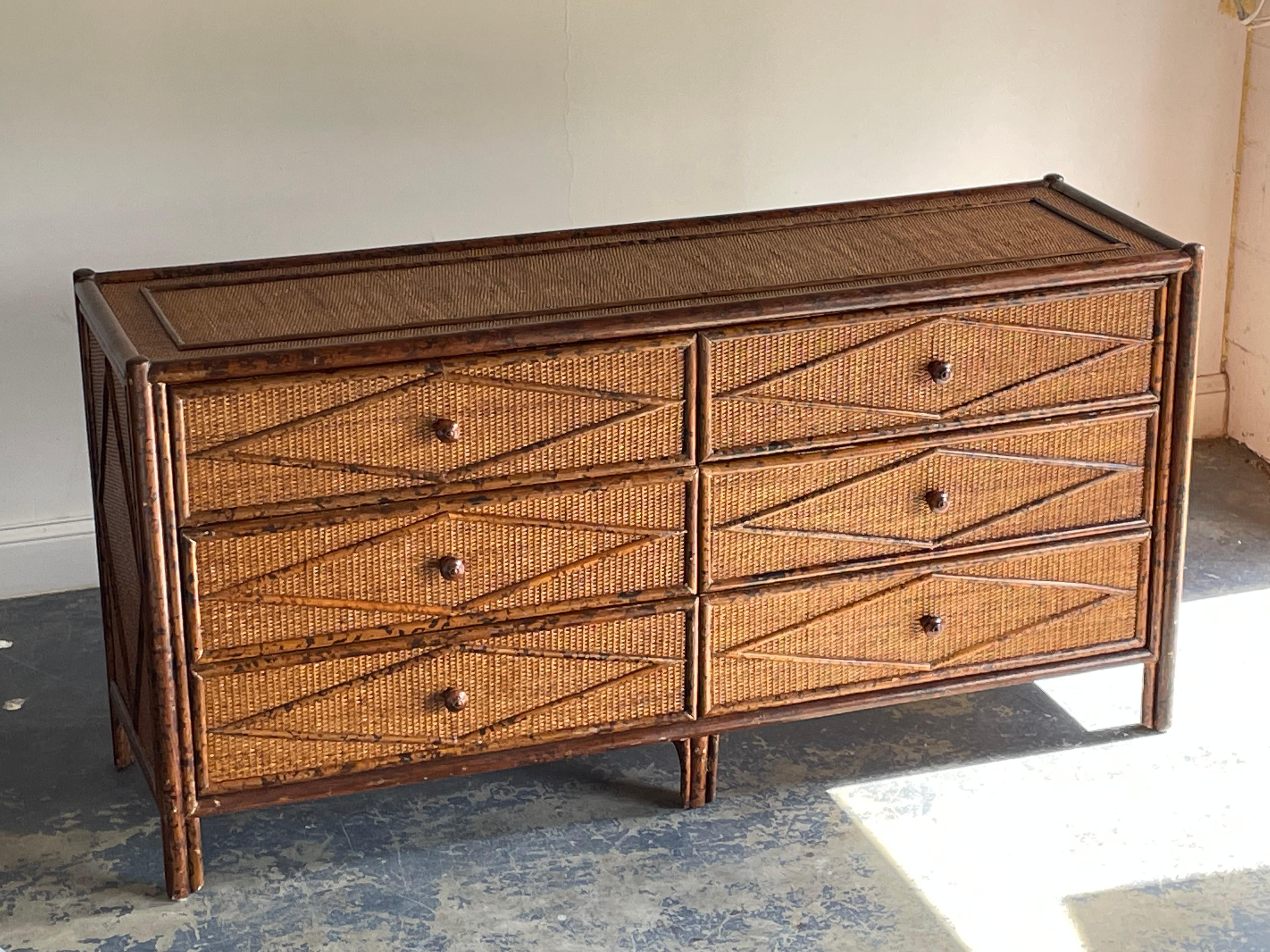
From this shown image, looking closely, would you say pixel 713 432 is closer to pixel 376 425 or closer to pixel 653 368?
pixel 653 368

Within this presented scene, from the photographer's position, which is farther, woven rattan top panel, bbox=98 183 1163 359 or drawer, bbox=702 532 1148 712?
drawer, bbox=702 532 1148 712

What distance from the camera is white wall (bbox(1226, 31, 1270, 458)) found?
4.07 m

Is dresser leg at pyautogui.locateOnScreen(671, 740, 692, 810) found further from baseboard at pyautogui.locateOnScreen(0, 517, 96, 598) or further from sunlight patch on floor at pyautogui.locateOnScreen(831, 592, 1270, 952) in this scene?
baseboard at pyautogui.locateOnScreen(0, 517, 96, 598)

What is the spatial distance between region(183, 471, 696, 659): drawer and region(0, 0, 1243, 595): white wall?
3.78ft

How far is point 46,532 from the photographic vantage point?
143 inches

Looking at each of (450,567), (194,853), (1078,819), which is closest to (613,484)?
(450,567)

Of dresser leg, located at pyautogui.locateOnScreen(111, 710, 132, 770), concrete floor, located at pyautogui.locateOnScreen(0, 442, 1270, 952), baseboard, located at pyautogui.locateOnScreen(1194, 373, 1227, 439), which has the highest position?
baseboard, located at pyautogui.locateOnScreen(1194, 373, 1227, 439)

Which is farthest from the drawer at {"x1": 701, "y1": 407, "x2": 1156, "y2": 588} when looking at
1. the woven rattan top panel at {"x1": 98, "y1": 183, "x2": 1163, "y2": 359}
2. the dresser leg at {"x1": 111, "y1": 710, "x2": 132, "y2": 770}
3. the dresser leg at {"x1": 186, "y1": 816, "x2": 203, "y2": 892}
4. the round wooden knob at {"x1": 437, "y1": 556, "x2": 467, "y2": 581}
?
the dresser leg at {"x1": 111, "y1": 710, "x2": 132, "y2": 770}

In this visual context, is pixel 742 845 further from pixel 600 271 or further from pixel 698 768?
pixel 600 271

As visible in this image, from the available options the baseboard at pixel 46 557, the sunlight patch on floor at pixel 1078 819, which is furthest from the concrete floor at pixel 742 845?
the baseboard at pixel 46 557

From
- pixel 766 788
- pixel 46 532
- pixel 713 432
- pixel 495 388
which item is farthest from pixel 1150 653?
pixel 46 532

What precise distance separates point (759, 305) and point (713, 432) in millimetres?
208

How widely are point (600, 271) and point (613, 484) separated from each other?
37 cm

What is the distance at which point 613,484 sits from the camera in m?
2.67
